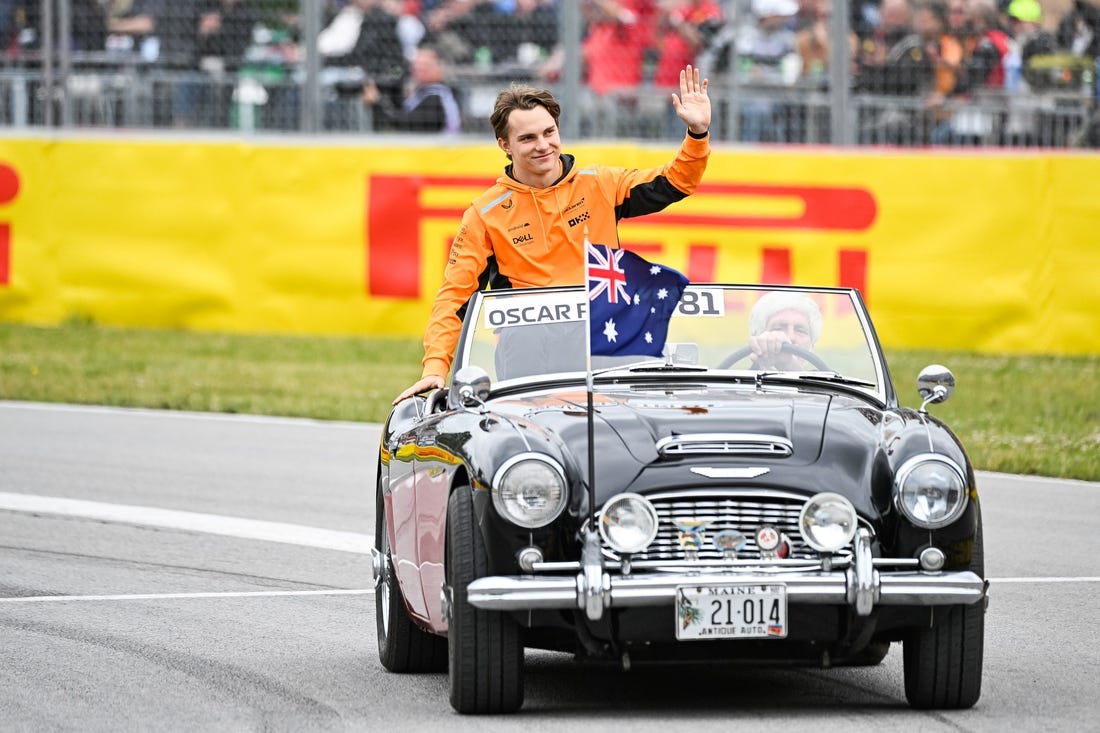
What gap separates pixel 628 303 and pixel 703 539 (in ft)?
4.70

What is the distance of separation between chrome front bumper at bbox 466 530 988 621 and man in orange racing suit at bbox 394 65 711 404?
1.96m

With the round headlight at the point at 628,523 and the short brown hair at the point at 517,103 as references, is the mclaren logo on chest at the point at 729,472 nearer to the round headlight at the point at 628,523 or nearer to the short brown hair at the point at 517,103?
the round headlight at the point at 628,523

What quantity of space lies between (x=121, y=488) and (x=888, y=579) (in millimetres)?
6744

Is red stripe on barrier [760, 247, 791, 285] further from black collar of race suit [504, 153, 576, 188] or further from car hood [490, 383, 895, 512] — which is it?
car hood [490, 383, 895, 512]

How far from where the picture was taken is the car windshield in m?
6.70

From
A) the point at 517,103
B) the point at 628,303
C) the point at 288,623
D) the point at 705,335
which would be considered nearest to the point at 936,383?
the point at 705,335

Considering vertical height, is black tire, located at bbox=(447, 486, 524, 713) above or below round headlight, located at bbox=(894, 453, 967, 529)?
below

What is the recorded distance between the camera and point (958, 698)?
585 cm

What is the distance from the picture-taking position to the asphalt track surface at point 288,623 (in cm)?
593

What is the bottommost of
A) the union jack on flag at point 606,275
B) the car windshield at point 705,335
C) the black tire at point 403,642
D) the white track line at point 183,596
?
the white track line at point 183,596

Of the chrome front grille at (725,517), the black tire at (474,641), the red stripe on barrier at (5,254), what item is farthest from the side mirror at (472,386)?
the red stripe on barrier at (5,254)

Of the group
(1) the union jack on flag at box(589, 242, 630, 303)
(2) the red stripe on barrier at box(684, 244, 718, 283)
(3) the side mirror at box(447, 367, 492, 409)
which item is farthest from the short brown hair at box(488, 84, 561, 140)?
(2) the red stripe on barrier at box(684, 244, 718, 283)

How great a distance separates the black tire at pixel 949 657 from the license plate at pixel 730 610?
1.73ft

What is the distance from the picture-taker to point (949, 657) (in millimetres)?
5770
